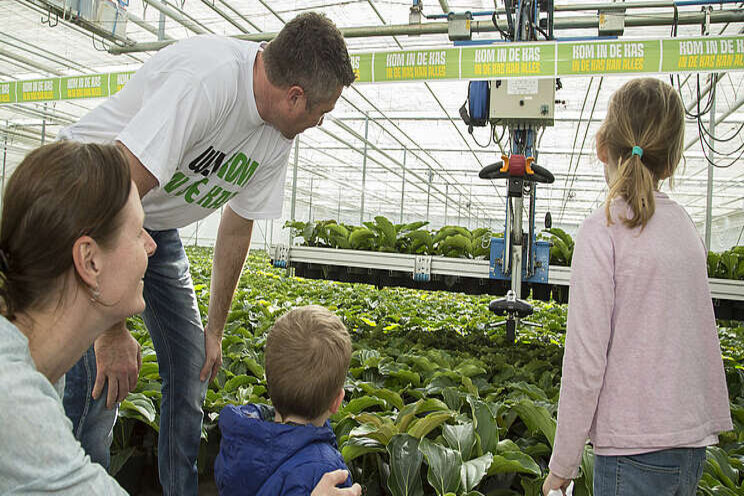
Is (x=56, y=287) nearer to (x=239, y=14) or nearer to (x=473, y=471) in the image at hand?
(x=473, y=471)

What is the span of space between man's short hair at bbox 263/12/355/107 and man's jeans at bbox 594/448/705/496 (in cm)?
139

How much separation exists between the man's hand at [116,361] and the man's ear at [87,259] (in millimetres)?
843

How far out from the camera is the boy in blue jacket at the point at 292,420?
53.7 inches

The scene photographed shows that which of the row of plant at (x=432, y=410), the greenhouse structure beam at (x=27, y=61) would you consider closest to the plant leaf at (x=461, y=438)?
the row of plant at (x=432, y=410)

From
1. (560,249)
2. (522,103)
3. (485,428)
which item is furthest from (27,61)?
(485,428)

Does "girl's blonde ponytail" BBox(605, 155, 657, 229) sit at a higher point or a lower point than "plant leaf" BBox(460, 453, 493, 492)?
higher

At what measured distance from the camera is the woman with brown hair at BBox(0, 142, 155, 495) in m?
0.72

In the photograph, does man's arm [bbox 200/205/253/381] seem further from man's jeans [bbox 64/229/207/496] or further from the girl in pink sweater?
the girl in pink sweater

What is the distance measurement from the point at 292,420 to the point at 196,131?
2.93ft

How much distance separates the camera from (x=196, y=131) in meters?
1.62

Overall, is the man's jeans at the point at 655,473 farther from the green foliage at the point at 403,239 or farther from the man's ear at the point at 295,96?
the green foliage at the point at 403,239

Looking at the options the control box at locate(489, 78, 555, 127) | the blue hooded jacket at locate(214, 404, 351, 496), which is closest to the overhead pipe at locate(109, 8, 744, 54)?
the control box at locate(489, 78, 555, 127)

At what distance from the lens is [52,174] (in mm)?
867

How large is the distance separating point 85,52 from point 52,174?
14.8 meters
